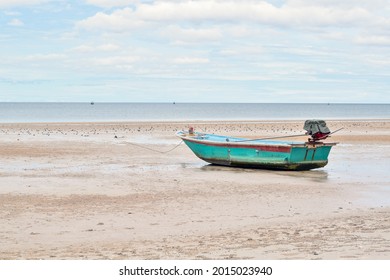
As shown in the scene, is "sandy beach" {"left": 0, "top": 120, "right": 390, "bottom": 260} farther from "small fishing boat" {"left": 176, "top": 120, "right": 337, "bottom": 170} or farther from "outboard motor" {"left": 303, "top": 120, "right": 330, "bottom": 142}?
"outboard motor" {"left": 303, "top": 120, "right": 330, "bottom": 142}

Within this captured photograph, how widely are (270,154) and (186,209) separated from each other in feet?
24.8

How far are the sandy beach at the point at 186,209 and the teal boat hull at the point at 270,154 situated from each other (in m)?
0.35

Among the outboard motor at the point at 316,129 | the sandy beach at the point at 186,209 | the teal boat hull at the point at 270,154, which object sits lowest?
the sandy beach at the point at 186,209

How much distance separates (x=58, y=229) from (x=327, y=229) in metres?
4.45

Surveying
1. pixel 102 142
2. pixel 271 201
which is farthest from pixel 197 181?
pixel 102 142

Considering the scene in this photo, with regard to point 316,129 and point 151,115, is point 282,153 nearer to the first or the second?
point 316,129

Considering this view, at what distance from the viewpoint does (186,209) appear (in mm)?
12570

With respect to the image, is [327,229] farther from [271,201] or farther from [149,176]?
[149,176]

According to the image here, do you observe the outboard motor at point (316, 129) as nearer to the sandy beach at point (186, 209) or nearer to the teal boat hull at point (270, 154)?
the teal boat hull at point (270, 154)

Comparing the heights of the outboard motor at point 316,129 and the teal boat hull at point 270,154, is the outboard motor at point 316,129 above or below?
above

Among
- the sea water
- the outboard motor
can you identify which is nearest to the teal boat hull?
the outboard motor

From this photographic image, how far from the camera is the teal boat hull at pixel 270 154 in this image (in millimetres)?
19359

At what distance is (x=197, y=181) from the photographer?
16891 mm

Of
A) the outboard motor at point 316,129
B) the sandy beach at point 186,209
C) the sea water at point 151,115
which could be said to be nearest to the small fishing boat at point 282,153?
the outboard motor at point 316,129
